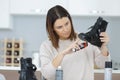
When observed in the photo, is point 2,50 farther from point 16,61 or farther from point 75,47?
point 75,47

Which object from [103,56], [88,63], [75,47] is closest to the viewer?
[75,47]

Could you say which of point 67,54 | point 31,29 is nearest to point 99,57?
point 67,54

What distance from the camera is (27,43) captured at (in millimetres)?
2816

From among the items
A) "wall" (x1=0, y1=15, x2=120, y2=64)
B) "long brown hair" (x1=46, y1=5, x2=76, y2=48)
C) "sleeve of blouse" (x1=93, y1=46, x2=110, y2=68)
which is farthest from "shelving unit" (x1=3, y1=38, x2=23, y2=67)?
"sleeve of blouse" (x1=93, y1=46, x2=110, y2=68)

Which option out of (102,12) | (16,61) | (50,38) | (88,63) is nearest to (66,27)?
(50,38)

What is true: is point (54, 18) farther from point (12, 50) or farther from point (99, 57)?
point (12, 50)

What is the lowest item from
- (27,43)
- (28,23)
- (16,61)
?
(16,61)

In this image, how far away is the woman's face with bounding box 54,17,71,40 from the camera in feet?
4.59

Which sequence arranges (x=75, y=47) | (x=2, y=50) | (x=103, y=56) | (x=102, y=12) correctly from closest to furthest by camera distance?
(x=75, y=47) → (x=103, y=56) → (x=102, y=12) → (x=2, y=50)

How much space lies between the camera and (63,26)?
141 cm

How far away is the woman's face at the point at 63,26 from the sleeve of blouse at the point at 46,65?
113 mm

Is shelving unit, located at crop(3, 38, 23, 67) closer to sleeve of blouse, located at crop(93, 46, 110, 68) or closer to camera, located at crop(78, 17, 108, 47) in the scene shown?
sleeve of blouse, located at crop(93, 46, 110, 68)

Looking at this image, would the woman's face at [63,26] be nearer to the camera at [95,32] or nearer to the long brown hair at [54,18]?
the long brown hair at [54,18]

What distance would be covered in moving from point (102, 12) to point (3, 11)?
985 millimetres
